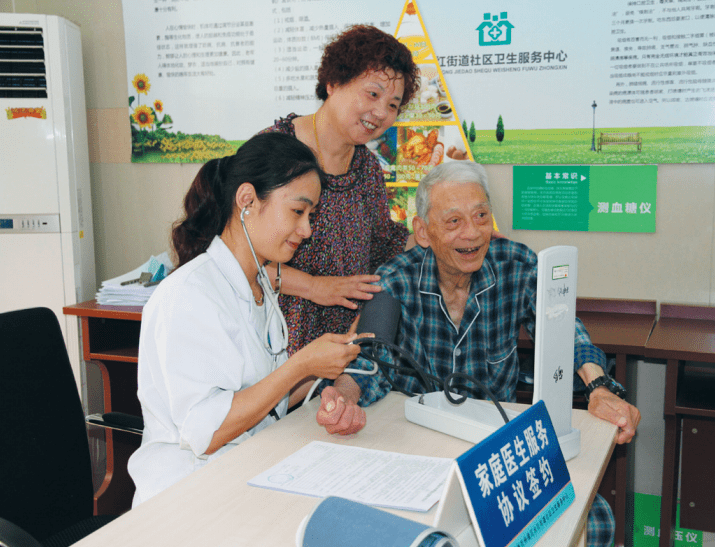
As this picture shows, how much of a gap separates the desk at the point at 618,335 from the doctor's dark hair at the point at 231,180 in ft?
3.74

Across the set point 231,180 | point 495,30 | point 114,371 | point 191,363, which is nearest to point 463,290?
point 231,180

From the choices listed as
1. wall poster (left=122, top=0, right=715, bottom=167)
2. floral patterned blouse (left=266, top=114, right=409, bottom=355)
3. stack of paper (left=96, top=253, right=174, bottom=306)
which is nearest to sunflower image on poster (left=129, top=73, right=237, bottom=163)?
wall poster (left=122, top=0, right=715, bottom=167)

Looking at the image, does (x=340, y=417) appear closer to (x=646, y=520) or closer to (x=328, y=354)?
(x=328, y=354)

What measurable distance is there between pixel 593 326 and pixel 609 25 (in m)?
1.19

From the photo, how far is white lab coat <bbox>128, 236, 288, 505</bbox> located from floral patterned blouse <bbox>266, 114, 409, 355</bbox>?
1.64 feet

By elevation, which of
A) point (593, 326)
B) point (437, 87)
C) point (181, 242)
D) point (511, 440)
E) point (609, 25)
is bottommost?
point (593, 326)

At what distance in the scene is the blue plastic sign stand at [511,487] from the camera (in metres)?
0.82

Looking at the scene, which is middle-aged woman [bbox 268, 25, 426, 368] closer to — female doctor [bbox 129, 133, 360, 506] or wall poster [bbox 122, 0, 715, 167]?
female doctor [bbox 129, 133, 360, 506]

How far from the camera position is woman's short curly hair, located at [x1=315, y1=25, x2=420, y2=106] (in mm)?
1830

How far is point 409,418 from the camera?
138cm

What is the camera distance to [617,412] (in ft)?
4.52

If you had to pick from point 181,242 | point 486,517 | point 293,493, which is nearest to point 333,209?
point 181,242

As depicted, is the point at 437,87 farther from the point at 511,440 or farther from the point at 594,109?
the point at 511,440

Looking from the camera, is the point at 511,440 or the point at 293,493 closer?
the point at 511,440
